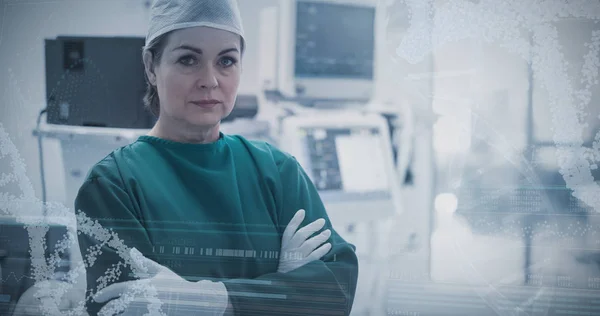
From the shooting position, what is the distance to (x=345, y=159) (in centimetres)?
150

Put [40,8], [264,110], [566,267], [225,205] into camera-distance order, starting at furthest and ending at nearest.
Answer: [264,110] < [40,8] < [225,205] < [566,267]

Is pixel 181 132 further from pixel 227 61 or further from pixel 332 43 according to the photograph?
pixel 332 43

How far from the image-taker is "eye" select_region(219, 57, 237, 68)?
Answer: 44.6 inches

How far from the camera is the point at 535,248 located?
3.38 feet

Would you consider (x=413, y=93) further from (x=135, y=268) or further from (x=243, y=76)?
(x=135, y=268)

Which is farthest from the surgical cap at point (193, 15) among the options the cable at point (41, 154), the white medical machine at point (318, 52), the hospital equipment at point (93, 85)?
the cable at point (41, 154)

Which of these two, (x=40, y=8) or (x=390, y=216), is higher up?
(x=40, y=8)

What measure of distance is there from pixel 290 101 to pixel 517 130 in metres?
0.76

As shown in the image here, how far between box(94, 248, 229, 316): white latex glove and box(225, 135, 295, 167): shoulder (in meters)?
0.29

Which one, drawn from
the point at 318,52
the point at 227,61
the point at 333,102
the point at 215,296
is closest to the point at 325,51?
the point at 318,52

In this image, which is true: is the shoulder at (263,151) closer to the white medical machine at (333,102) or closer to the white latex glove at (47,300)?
the white medical machine at (333,102)

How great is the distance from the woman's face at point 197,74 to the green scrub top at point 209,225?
73 millimetres

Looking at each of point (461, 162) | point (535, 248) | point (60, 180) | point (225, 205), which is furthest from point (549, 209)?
point (60, 180)

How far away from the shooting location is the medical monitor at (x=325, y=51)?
145 centimetres
